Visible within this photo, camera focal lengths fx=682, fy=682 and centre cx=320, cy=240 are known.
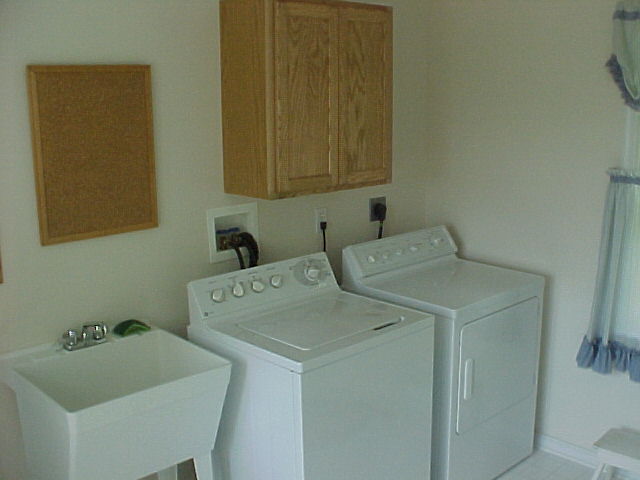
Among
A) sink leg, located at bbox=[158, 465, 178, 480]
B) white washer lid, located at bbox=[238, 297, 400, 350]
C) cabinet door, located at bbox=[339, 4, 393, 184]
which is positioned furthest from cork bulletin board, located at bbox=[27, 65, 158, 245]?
sink leg, located at bbox=[158, 465, 178, 480]

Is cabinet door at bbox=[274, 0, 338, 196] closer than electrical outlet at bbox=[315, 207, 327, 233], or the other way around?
cabinet door at bbox=[274, 0, 338, 196]

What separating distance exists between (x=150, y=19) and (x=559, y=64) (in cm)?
170

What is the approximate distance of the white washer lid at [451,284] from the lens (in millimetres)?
2639

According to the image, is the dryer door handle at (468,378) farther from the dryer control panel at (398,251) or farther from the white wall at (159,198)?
the white wall at (159,198)

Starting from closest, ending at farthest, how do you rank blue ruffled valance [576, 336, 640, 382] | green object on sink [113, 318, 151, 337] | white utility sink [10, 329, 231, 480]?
white utility sink [10, 329, 231, 480], green object on sink [113, 318, 151, 337], blue ruffled valance [576, 336, 640, 382]

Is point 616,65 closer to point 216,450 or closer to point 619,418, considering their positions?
point 619,418

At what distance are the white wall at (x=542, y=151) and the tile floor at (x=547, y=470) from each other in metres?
0.11

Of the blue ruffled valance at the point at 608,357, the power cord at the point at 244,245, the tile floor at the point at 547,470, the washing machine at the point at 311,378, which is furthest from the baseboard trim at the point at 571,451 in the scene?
the power cord at the point at 244,245

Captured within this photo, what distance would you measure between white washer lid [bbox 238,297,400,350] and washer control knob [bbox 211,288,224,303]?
0.37 ft

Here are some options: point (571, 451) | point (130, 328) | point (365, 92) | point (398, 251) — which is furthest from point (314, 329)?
point (571, 451)

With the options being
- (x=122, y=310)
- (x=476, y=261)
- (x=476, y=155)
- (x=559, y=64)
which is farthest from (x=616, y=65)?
(x=122, y=310)

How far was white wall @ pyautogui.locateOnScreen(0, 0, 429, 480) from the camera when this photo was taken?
2062 mm

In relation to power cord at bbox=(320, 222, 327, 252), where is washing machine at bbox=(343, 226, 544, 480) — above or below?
below

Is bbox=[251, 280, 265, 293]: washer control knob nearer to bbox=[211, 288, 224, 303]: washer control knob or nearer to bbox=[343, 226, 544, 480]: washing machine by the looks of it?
bbox=[211, 288, 224, 303]: washer control knob
